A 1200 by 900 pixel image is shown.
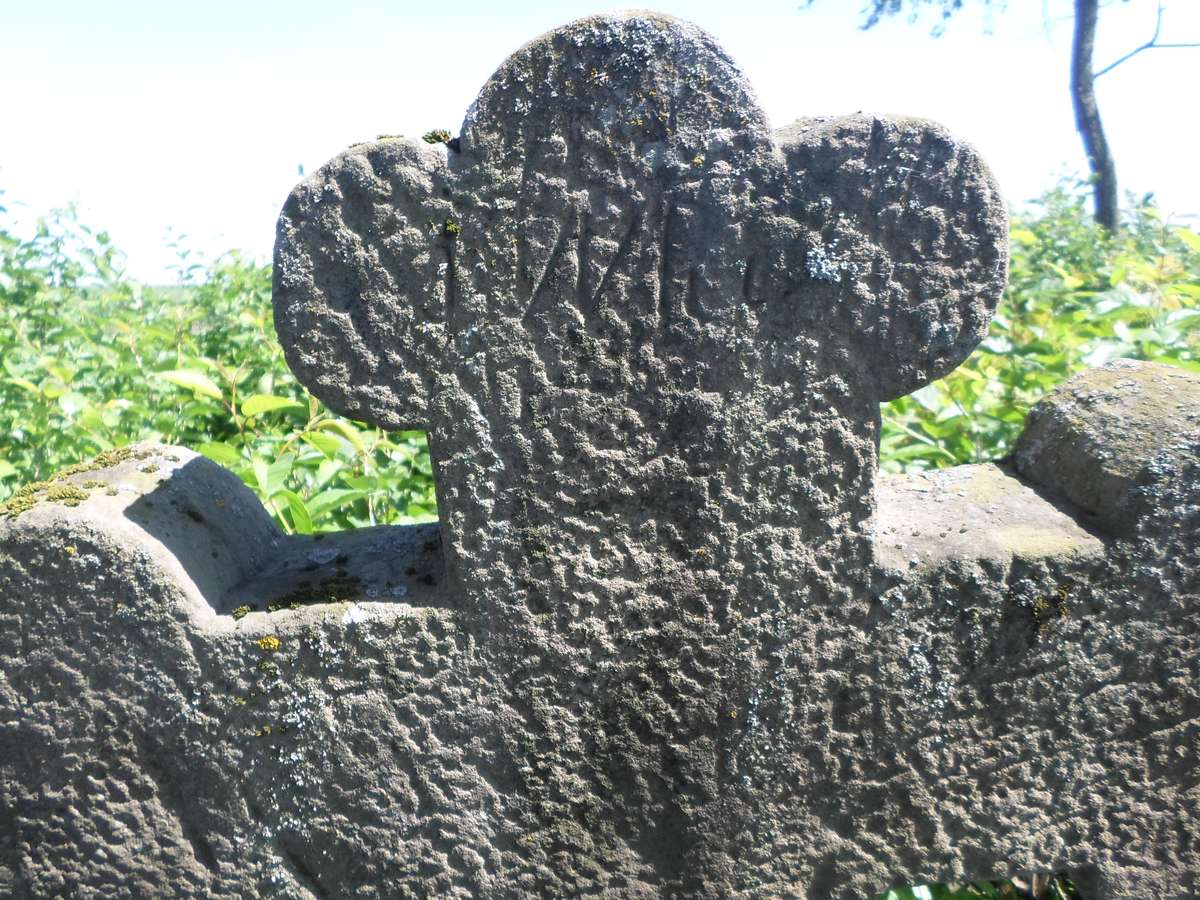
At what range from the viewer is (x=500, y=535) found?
1358 millimetres

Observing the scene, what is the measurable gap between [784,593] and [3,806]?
1079 mm

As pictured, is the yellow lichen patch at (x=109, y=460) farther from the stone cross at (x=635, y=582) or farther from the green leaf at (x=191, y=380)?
the green leaf at (x=191, y=380)

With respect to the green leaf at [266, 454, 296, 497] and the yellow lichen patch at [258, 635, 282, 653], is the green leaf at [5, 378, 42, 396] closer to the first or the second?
the green leaf at [266, 454, 296, 497]

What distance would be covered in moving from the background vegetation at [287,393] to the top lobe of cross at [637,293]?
76 centimetres

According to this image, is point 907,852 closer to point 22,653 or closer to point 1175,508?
point 1175,508

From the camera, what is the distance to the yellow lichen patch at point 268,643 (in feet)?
4.50

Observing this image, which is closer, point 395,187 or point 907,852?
point 395,187

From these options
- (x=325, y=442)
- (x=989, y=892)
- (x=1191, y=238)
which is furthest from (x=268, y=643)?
(x=1191, y=238)

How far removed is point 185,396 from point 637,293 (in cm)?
202

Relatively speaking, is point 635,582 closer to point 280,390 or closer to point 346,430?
point 346,430

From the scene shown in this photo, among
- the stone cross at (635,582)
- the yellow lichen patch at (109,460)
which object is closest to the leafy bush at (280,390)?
A: the yellow lichen patch at (109,460)

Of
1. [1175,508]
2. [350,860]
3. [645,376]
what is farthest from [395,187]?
[1175,508]

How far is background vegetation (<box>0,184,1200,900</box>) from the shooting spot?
2256 millimetres

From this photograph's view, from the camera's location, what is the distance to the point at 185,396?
2.93 meters
